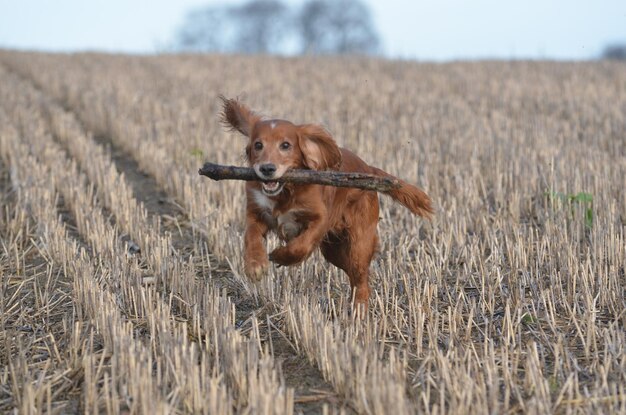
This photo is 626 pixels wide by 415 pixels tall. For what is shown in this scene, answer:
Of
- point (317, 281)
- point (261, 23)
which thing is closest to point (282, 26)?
point (261, 23)

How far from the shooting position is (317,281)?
526cm

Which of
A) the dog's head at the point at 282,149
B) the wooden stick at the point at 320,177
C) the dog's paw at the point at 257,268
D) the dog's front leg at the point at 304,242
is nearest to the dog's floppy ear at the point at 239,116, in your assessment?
the dog's head at the point at 282,149

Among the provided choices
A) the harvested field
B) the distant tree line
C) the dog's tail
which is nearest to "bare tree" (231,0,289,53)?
the distant tree line

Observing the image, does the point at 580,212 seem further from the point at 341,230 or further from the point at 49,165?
the point at 49,165

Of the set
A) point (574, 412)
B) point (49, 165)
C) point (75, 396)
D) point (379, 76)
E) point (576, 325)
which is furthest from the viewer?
point (379, 76)

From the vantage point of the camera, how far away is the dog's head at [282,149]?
4090 millimetres

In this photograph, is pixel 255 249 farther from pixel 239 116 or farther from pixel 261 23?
pixel 261 23

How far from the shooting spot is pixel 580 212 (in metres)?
6.34

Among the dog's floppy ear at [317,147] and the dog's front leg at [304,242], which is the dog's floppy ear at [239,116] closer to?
the dog's floppy ear at [317,147]

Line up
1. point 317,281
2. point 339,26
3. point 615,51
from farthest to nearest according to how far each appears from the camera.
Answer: point 339,26, point 615,51, point 317,281

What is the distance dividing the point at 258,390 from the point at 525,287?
85.1 inches

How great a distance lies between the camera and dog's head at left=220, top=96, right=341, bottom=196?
4.09m

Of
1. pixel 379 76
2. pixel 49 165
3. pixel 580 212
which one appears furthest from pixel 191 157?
pixel 379 76

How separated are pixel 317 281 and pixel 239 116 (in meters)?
1.21
